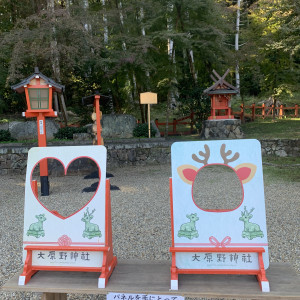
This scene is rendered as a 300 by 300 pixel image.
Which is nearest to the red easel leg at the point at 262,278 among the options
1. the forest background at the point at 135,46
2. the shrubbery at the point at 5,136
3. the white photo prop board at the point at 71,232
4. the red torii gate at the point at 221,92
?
the white photo prop board at the point at 71,232

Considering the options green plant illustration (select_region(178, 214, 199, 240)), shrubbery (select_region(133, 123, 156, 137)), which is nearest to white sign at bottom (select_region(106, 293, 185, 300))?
green plant illustration (select_region(178, 214, 199, 240))

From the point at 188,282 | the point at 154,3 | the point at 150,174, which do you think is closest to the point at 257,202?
the point at 188,282

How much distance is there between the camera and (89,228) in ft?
5.91

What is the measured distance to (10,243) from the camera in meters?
3.35

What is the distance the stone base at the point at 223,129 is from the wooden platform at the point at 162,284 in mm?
9329

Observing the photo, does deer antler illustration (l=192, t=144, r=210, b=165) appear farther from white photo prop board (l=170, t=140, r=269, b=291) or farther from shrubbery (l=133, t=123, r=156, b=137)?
shrubbery (l=133, t=123, r=156, b=137)

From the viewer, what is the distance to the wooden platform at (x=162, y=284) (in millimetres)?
1554

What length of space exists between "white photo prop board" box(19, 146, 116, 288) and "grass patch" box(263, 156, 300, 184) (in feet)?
17.5

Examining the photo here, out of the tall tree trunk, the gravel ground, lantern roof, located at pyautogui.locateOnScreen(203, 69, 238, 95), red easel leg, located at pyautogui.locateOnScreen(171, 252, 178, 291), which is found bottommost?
the gravel ground

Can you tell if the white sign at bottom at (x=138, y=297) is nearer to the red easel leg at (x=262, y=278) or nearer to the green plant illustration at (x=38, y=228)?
the red easel leg at (x=262, y=278)

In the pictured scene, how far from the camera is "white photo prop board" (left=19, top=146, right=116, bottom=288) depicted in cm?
178

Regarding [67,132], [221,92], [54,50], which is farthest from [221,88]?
[54,50]

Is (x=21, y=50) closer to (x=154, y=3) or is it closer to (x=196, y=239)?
(x=154, y=3)

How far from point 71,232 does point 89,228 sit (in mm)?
115
